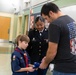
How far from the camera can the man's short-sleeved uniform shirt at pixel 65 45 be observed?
5.81ft

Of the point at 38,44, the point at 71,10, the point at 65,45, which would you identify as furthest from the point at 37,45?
the point at 71,10

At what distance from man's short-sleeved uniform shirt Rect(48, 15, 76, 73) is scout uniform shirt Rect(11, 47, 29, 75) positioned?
65 cm

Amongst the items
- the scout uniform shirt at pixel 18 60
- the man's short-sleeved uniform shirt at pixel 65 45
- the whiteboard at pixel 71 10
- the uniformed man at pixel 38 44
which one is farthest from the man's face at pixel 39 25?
the whiteboard at pixel 71 10

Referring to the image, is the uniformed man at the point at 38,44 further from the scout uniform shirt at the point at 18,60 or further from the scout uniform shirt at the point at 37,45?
the scout uniform shirt at the point at 18,60

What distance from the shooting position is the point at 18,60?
2.32 meters

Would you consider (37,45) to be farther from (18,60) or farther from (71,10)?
(71,10)

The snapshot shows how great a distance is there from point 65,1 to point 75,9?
958 millimetres

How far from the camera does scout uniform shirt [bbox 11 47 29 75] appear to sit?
A: 7.53 ft

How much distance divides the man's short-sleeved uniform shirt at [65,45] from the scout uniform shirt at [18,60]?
0.65m

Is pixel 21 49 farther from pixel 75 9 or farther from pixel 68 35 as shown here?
pixel 75 9

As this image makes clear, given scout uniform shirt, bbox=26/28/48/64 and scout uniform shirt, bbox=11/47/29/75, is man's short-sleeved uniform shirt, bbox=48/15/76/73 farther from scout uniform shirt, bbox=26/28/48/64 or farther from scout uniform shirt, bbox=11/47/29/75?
scout uniform shirt, bbox=26/28/48/64

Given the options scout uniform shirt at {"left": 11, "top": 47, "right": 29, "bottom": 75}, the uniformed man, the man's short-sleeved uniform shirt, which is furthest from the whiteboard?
the man's short-sleeved uniform shirt

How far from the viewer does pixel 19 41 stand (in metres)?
2.35

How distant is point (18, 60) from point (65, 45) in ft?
2.45
